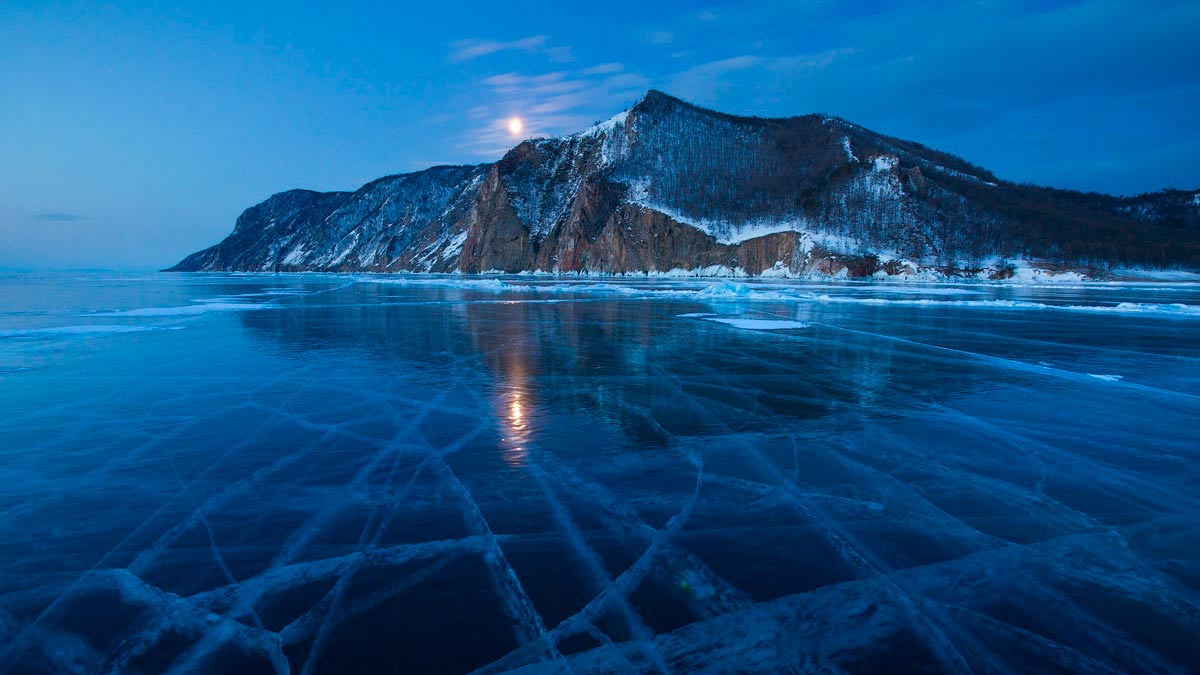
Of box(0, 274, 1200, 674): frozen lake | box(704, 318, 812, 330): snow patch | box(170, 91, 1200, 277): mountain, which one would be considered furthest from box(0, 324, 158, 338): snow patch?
box(170, 91, 1200, 277): mountain

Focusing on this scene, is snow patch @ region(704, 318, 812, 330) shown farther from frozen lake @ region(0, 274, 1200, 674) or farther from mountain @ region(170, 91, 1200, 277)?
mountain @ region(170, 91, 1200, 277)

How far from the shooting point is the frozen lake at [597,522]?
346 centimetres

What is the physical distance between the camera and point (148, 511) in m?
5.30

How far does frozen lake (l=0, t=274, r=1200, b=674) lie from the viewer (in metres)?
3.46

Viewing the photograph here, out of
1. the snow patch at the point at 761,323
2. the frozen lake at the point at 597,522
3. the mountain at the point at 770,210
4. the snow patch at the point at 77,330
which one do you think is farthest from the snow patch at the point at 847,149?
the snow patch at the point at 77,330

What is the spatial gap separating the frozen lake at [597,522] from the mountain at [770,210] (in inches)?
3386

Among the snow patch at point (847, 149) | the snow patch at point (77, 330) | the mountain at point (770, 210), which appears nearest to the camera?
the snow patch at point (77, 330)

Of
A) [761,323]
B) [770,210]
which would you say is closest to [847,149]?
[770,210]

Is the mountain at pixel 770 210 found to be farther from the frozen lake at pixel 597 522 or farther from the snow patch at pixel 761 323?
the frozen lake at pixel 597 522

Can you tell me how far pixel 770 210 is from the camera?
354 feet

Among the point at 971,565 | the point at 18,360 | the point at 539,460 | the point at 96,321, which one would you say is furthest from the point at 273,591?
the point at 96,321

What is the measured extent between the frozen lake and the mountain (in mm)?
86000

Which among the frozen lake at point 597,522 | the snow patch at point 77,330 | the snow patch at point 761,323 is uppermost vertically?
the snow patch at point 77,330

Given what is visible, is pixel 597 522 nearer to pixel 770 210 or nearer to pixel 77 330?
pixel 77 330
